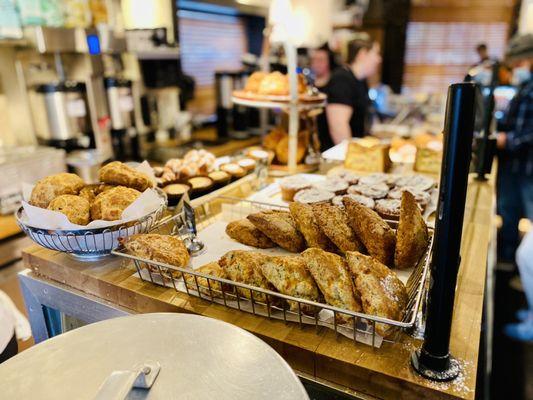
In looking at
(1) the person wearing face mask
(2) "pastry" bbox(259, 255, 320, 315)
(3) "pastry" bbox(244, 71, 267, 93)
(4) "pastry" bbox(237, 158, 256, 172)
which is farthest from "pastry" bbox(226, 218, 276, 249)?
(1) the person wearing face mask

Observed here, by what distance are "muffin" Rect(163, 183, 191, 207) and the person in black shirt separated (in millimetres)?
2170

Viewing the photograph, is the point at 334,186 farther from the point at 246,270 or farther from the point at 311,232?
the point at 246,270

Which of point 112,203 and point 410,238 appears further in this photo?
point 112,203

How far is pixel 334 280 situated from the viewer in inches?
39.0

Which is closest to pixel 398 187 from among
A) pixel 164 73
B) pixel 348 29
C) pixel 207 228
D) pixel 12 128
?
pixel 207 228

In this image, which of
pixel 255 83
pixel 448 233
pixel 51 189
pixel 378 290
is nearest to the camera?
pixel 448 233

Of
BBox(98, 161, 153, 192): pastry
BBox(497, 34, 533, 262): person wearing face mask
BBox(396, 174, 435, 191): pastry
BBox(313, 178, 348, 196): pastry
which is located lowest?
BBox(497, 34, 533, 262): person wearing face mask

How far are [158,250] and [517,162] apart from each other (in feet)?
14.7

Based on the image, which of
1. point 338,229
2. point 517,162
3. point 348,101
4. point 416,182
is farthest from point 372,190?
point 517,162

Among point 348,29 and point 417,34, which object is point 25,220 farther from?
point 417,34

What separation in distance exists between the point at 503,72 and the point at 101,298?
26.6 ft

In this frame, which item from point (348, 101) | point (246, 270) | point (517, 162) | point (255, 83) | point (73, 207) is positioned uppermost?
point (255, 83)

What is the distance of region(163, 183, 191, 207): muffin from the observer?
1.65 metres

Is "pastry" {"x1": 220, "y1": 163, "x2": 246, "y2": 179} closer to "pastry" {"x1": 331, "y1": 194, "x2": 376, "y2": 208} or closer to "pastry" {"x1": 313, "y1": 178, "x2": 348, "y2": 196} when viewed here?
"pastry" {"x1": 313, "y1": 178, "x2": 348, "y2": 196}
